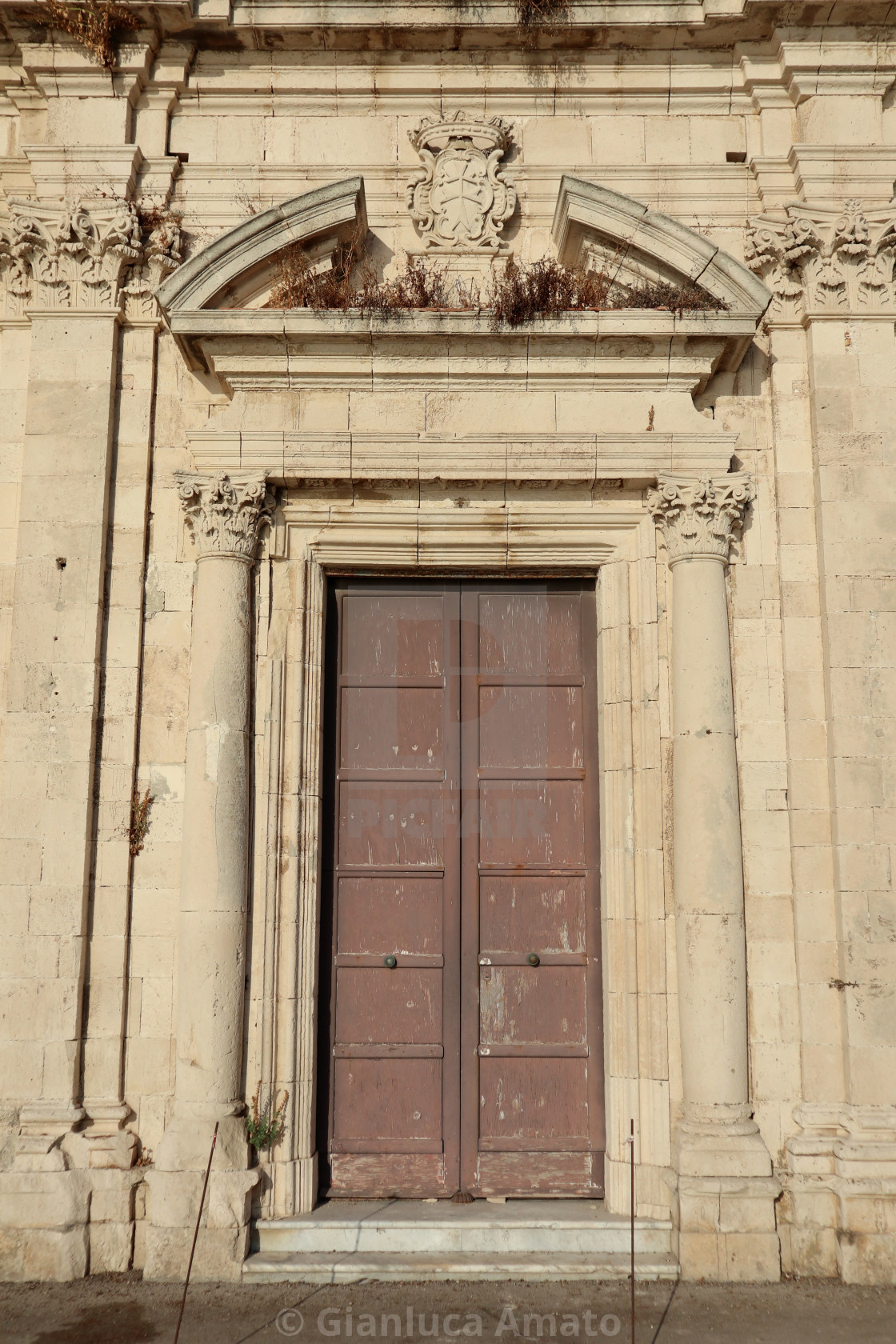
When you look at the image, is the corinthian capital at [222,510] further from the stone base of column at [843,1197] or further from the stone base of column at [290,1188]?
the stone base of column at [843,1197]

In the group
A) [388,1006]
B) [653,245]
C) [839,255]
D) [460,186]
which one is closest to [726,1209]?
[388,1006]

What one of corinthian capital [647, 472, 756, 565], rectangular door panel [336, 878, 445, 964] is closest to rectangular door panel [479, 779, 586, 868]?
rectangular door panel [336, 878, 445, 964]

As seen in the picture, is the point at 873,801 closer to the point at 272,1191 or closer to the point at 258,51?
the point at 272,1191

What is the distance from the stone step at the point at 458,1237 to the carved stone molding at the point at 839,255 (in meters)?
4.73

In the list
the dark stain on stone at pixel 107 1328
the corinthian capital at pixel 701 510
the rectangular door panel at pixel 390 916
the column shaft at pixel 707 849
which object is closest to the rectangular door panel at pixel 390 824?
the rectangular door panel at pixel 390 916

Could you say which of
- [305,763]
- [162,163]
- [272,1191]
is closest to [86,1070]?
[272,1191]

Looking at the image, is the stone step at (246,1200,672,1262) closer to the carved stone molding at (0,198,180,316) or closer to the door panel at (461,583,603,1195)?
the door panel at (461,583,603,1195)

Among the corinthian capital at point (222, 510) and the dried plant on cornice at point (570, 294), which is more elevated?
the dried plant on cornice at point (570, 294)

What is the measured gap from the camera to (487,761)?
581 centimetres

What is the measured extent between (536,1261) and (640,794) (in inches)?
87.2

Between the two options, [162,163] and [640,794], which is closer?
[640,794]

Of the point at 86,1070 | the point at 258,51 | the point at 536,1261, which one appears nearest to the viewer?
the point at 536,1261

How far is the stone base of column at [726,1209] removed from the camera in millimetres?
4883

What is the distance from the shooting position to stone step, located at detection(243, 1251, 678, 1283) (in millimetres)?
4871
